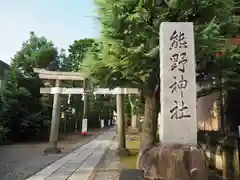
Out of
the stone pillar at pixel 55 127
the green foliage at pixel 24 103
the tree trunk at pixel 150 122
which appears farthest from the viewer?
the green foliage at pixel 24 103

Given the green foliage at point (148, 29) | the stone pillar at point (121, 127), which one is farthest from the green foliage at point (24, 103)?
the green foliage at point (148, 29)

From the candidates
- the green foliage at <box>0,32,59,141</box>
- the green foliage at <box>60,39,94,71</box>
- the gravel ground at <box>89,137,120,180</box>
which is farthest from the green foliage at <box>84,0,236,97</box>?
the green foliage at <box>60,39,94,71</box>

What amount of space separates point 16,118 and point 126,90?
32.4 ft

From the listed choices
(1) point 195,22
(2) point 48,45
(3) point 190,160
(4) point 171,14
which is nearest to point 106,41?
(4) point 171,14

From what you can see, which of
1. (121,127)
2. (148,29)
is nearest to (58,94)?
(121,127)

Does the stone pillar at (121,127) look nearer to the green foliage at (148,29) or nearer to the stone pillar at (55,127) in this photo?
the stone pillar at (55,127)

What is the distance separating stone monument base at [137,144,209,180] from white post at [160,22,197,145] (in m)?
0.26

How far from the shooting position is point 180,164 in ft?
14.9

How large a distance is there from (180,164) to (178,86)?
140 cm

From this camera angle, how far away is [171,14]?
248 inches

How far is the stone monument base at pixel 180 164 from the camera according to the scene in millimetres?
Result: 4500

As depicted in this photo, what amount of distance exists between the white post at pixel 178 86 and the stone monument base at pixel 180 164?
0.26 metres

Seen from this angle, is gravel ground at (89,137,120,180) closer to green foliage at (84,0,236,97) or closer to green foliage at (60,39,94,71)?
green foliage at (84,0,236,97)

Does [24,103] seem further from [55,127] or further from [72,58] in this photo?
[72,58]
